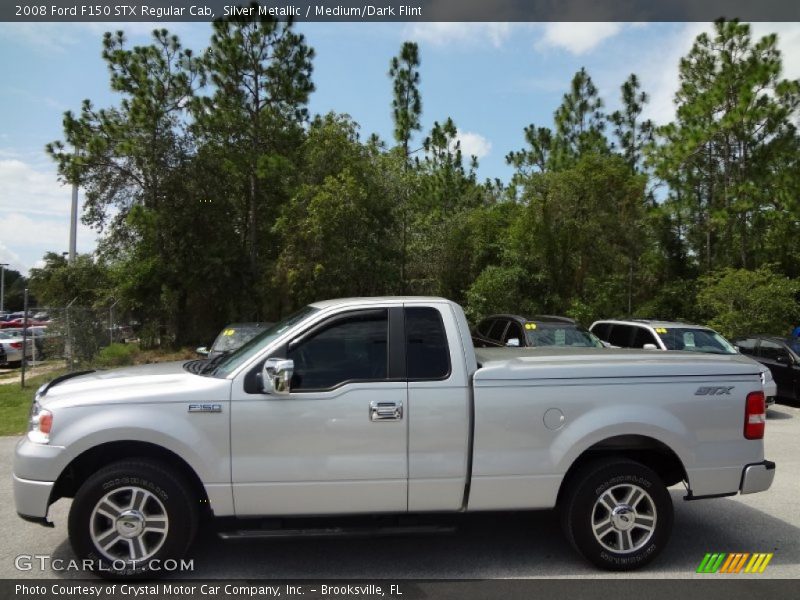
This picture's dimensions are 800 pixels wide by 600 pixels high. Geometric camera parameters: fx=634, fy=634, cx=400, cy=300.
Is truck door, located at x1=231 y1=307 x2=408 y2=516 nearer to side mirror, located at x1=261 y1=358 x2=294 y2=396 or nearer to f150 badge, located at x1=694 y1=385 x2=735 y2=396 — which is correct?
side mirror, located at x1=261 y1=358 x2=294 y2=396

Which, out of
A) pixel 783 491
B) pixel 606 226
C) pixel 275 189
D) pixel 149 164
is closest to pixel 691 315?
pixel 606 226

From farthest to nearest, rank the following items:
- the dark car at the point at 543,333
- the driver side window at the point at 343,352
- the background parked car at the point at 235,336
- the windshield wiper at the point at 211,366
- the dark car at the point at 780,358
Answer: the dark car at the point at 780,358 → the background parked car at the point at 235,336 → the dark car at the point at 543,333 → the windshield wiper at the point at 211,366 → the driver side window at the point at 343,352

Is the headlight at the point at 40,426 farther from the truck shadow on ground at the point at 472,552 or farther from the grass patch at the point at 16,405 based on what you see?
the grass patch at the point at 16,405

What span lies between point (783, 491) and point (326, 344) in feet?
16.5

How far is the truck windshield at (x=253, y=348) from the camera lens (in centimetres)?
453

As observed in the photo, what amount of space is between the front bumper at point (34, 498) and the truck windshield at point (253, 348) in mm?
1286

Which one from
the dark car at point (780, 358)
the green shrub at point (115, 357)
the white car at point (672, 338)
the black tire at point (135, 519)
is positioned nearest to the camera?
the black tire at point (135, 519)

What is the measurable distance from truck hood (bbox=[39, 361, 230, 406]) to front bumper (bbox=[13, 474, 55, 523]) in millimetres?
524

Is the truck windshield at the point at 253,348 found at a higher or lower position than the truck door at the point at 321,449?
higher

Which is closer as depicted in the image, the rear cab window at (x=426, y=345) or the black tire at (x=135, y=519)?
the black tire at (x=135, y=519)

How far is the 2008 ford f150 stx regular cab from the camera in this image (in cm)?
416

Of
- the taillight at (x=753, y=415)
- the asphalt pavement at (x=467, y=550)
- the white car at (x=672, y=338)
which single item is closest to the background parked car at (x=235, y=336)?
the asphalt pavement at (x=467, y=550)

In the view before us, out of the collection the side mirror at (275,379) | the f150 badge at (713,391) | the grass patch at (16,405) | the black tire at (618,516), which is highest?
the side mirror at (275,379)

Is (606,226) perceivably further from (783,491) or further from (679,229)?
(783,491)
